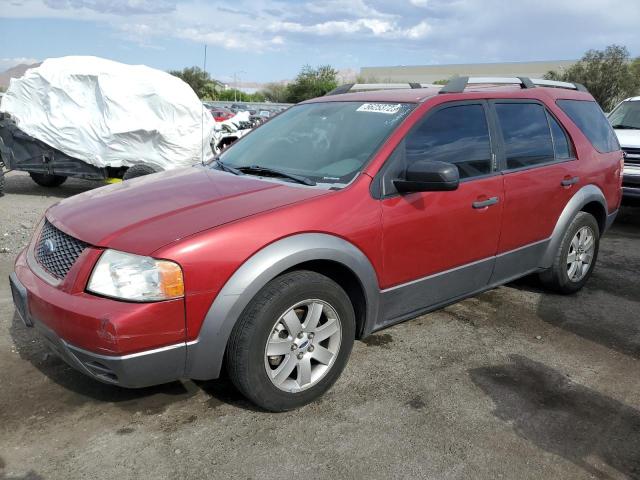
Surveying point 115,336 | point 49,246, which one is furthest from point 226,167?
point 115,336

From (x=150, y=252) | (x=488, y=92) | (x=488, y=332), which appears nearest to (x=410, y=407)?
(x=488, y=332)

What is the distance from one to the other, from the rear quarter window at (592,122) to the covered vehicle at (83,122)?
5.84 meters

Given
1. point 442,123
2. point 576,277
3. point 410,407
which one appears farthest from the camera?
point 576,277

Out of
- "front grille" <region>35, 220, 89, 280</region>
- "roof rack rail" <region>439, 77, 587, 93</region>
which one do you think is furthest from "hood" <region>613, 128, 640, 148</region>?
"front grille" <region>35, 220, 89, 280</region>

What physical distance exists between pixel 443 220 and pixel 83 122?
7.64 metres

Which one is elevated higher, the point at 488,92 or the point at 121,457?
the point at 488,92

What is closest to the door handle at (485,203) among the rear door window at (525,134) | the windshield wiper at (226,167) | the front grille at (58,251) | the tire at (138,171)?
the rear door window at (525,134)

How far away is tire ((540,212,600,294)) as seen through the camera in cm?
461

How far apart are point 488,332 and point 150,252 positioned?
106 inches

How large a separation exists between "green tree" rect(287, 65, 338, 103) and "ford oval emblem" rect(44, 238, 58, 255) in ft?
189

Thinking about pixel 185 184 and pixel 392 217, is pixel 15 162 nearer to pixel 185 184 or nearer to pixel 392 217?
pixel 185 184

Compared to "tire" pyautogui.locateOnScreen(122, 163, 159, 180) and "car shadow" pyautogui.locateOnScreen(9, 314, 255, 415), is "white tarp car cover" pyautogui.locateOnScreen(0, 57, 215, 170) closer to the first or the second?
"tire" pyautogui.locateOnScreen(122, 163, 159, 180)

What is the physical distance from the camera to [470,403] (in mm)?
3146

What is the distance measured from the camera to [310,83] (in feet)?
199
